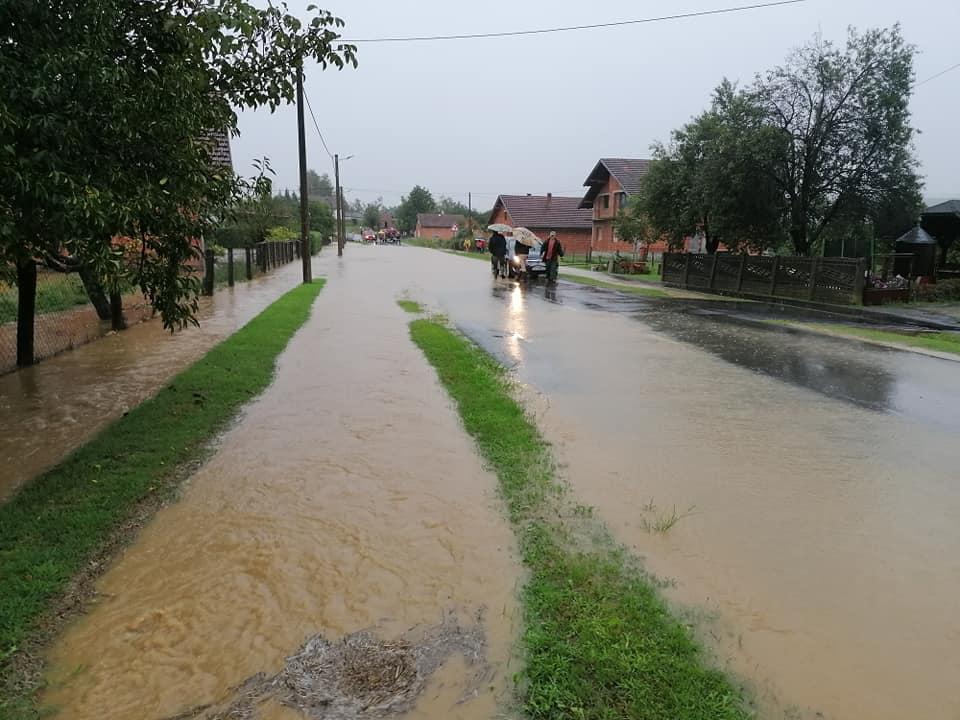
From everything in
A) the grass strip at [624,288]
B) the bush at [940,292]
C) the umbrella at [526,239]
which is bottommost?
the grass strip at [624,288]

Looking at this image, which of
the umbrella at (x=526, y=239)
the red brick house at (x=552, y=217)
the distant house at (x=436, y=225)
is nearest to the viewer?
the umbrella at (x=526, y=239)

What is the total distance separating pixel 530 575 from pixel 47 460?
→ 13.5 feet

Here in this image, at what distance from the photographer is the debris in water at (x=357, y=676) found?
275cm

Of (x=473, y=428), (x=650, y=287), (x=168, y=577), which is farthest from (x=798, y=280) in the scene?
(x=168, y=577)

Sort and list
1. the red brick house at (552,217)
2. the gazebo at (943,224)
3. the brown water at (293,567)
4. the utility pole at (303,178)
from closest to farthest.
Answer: the brown water at (293,567), the utility pole at (303,178), the gazebo at (943,224), the red brick house at (552,217)

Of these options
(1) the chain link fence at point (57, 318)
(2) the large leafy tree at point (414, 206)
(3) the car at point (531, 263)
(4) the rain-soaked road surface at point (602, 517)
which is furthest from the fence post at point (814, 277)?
(2) the large leafy tree at point (414, 206)

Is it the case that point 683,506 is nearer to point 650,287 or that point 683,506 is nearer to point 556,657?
point 556,657

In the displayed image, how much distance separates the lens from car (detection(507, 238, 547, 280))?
2559 centimetres

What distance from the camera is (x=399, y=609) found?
11.4 feet

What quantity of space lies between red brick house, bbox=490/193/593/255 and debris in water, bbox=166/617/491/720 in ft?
194

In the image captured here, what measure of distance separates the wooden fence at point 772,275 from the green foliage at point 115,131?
16721 mm

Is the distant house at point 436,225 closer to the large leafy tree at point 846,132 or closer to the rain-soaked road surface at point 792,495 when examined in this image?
the large leafy tree at point 846,132

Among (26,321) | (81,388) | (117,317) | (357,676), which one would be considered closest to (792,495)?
(357,676)

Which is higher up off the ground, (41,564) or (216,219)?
(216,219)
